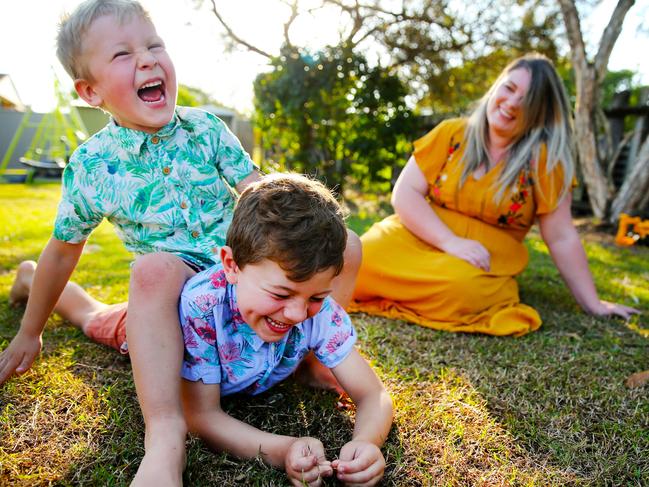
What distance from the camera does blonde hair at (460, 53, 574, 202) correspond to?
2693 millimetres

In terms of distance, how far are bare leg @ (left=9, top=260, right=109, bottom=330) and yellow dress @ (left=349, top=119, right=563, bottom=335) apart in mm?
1244

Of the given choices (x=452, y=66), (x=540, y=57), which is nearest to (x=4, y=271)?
(x=540, y=57)

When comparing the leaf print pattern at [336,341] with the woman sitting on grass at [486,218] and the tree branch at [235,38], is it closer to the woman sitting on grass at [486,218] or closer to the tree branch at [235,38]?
the woman sitting on grass at [486,218]

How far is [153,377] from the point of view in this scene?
134 cm

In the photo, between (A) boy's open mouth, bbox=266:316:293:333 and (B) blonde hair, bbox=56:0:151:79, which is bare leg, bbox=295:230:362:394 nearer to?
(A) boy's open mouth, bbox=266:316:293:333

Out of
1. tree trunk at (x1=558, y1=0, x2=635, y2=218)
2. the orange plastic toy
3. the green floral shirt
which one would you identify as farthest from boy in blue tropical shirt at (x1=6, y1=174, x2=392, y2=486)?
tree trunk at (x1=558, y1=0, x2=635, y2=218)

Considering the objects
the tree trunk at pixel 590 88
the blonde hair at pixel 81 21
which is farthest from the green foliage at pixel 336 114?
the blonde hair at pixel 81 21

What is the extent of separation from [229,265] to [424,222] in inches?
63.8

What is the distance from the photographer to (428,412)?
163 centimetres

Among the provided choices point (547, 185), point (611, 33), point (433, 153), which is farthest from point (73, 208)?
point (611, 33)

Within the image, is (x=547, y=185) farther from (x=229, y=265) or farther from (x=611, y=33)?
(x=611, y=33)

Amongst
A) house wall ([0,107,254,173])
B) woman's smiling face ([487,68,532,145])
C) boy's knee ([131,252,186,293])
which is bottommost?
house wall ([0,107,254,173])

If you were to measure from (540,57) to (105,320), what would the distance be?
8.15ft

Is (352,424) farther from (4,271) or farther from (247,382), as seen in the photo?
(4,271)
